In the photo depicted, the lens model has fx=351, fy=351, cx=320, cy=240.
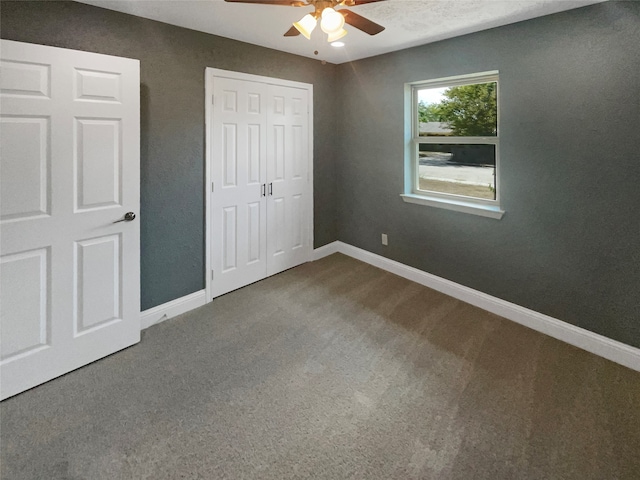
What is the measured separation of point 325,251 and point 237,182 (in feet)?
5.23

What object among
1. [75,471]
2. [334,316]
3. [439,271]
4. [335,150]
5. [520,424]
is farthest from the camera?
[335,150]

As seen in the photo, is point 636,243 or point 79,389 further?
point 636,243

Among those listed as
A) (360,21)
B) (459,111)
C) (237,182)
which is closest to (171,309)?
(237,182)

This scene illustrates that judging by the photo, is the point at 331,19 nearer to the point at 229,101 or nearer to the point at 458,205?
the point at 229,101

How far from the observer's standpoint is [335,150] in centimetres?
448

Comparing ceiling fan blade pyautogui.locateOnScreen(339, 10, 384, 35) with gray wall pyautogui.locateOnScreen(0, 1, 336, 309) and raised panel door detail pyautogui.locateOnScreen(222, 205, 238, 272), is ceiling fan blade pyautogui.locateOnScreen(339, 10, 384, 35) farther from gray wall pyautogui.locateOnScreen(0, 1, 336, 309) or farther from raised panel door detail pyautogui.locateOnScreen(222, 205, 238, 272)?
raised panel door detail pyautogui.locateOnScreen(222, 205, 238, 272)

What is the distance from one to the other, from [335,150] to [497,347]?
2.93m

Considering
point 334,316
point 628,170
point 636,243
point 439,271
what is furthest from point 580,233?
point 334,316

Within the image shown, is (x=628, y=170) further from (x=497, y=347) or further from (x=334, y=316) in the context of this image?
(x=334, y=316)

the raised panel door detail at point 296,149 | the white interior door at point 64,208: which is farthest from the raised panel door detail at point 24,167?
the raised panel door detail at point 296,149

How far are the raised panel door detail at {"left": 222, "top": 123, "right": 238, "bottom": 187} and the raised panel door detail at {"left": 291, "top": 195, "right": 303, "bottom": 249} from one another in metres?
0.86

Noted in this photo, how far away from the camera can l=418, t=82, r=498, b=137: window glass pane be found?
122 inches

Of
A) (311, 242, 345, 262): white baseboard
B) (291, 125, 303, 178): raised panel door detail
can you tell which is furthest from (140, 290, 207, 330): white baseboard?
(291, 125, 303, 178): raised panel door detail

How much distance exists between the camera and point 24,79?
1.94 meters
